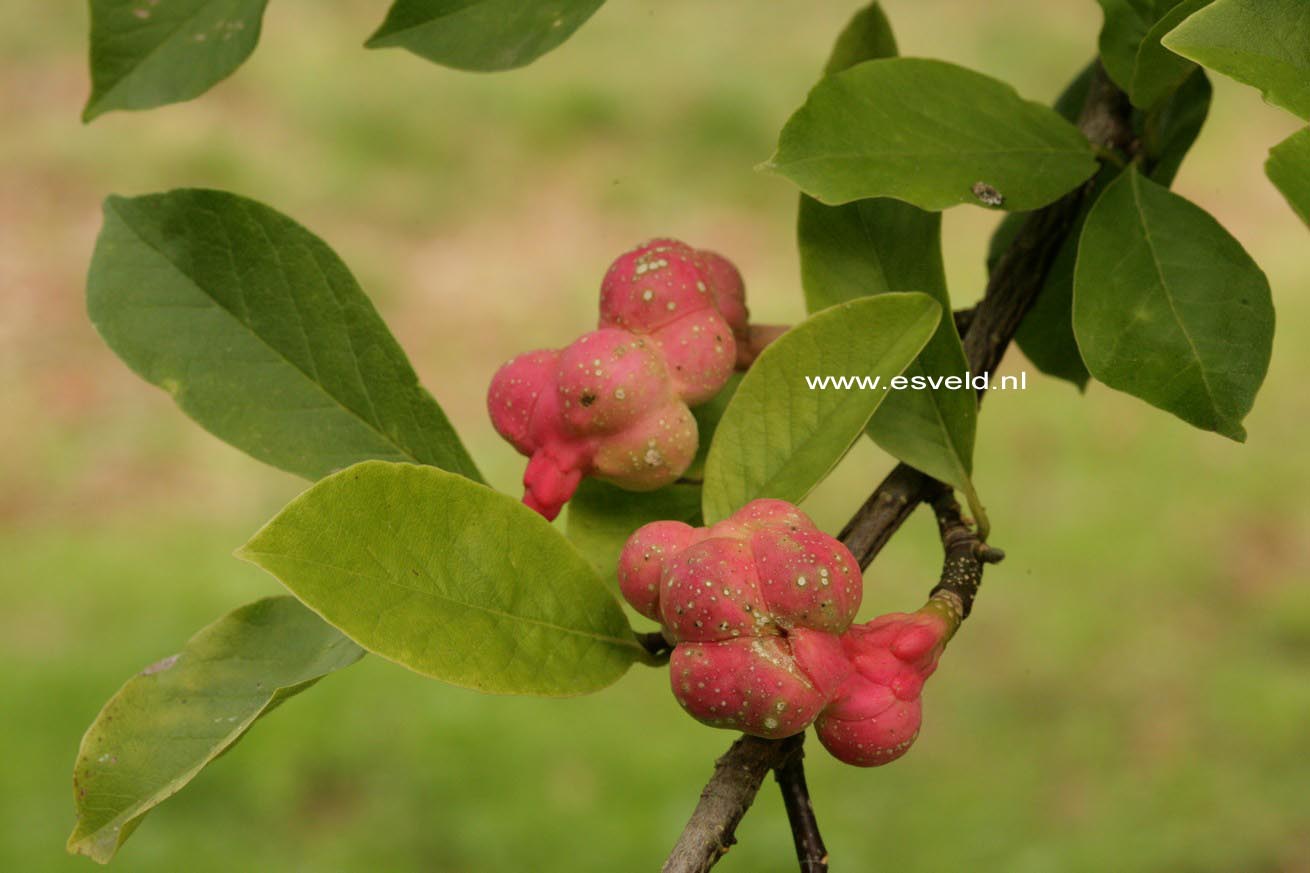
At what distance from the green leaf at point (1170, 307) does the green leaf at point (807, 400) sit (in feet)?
0.27

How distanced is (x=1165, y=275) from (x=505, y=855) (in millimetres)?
1966

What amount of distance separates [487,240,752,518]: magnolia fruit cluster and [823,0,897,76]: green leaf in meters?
0.15

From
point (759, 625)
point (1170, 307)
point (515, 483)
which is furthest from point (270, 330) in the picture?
point (515, 483)

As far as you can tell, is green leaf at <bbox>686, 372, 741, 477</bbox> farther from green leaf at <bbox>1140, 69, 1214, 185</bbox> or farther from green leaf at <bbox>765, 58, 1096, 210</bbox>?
green leaf at <bbox>1140, 69, 1214, 185</bbox>

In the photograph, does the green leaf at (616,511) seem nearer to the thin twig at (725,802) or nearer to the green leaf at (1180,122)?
the thin twig at (725,802)

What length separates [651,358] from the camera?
59 centimetres

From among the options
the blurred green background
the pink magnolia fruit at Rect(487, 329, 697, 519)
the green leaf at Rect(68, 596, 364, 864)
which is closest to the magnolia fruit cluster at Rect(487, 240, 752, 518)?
the pink magnolia fruit at Rect(487, 329, 697, 519)

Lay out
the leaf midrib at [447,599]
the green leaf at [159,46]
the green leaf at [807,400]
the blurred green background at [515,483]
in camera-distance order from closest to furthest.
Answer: the leaf midrib at [447,599] → the green leaf at [807,400] → the green leaf at [159,46] → the blurred green background at [515,483]

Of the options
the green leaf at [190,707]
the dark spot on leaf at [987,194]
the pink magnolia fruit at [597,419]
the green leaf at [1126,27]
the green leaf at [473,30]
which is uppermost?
the green leaf at [1126,27]

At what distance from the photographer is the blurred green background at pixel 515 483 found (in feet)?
7.95

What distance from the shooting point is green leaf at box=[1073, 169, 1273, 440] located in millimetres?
568

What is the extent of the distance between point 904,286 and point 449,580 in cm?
26

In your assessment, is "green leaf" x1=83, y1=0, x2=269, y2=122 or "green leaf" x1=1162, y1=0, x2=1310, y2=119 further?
"green leaf" x1=83, y1=0, x2=269, y2=122

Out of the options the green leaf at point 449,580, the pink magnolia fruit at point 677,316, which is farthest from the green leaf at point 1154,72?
the green leaf at point 449,580
